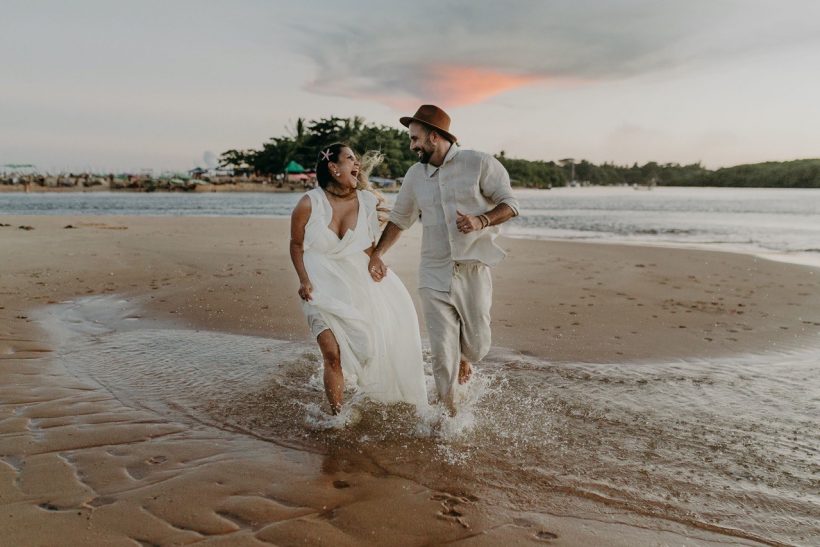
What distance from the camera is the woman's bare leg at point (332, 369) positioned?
14.9 ft

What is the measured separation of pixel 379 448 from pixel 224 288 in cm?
652

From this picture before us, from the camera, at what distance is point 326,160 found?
180 inches

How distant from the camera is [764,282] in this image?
10906 mm

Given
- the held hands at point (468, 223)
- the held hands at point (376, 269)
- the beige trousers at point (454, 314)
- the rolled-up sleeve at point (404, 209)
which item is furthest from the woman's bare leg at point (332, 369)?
the held hands at point (468, 223)

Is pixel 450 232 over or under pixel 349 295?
over

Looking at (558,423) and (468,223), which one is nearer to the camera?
(468,223)

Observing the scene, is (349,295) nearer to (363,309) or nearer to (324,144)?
(363,309)

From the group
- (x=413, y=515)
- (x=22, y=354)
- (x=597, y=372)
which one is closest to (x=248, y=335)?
(x=22, y=354)

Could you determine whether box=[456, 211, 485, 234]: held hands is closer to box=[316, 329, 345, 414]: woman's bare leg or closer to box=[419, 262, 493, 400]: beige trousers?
box=[419, 262, 493, 400]: beige trousers

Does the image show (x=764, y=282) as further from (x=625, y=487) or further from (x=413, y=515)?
(x=413, y=515)

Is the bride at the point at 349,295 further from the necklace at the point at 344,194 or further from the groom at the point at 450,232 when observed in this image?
the groom at the point at 450,232

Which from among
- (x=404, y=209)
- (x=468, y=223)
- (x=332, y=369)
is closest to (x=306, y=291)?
(x=332, y=369)

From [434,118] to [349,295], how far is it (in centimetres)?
147

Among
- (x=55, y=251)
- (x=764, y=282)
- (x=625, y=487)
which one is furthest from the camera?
(x=55, y=251)
